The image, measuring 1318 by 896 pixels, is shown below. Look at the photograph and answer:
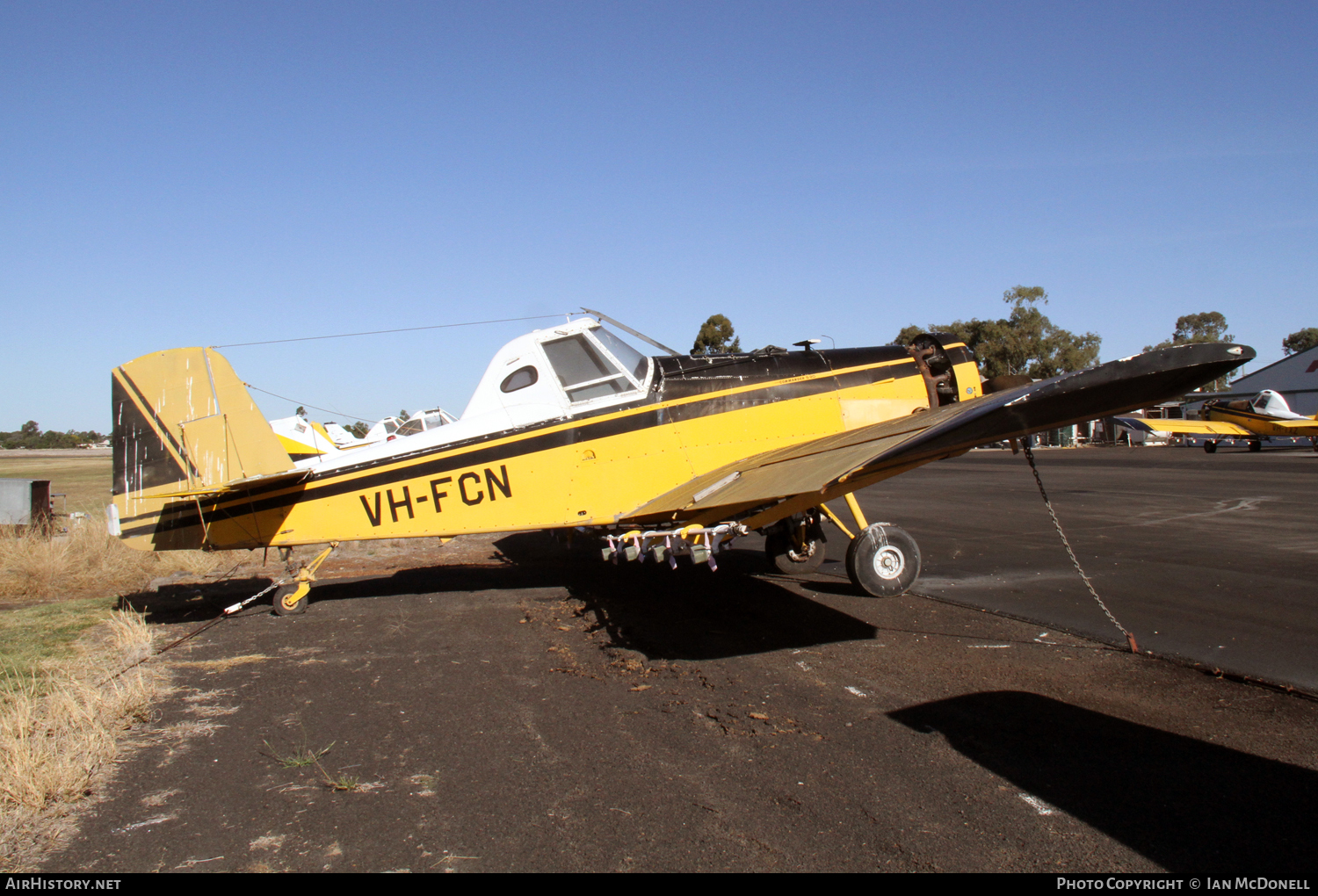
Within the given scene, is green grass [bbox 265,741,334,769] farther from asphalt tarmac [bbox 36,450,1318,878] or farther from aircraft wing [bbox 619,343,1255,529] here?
aircraft wing [bbox 619,343,1255,529]

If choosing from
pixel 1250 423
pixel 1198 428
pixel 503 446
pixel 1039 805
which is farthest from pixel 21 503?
pixel 1250 423

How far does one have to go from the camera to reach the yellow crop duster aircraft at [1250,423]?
3128 cm

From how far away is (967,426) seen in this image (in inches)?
185

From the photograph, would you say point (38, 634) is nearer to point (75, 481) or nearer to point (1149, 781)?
point (1149, 781)

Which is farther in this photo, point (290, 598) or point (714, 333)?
point (714, 333)

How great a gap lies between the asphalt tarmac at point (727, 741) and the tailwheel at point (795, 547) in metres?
0.96

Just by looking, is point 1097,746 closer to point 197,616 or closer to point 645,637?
point 645,637

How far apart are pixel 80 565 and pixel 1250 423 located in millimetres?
42904

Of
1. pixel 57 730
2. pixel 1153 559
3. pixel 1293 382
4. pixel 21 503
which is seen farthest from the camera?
pixel 1293 382

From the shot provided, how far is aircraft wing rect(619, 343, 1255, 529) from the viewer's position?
172 inches

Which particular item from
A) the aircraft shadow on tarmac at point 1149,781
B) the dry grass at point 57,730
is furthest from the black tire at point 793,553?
the dry grass at point 57,730

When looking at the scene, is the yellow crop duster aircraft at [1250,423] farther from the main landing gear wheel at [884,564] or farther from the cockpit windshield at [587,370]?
the cockpit windshield at [587,370]
